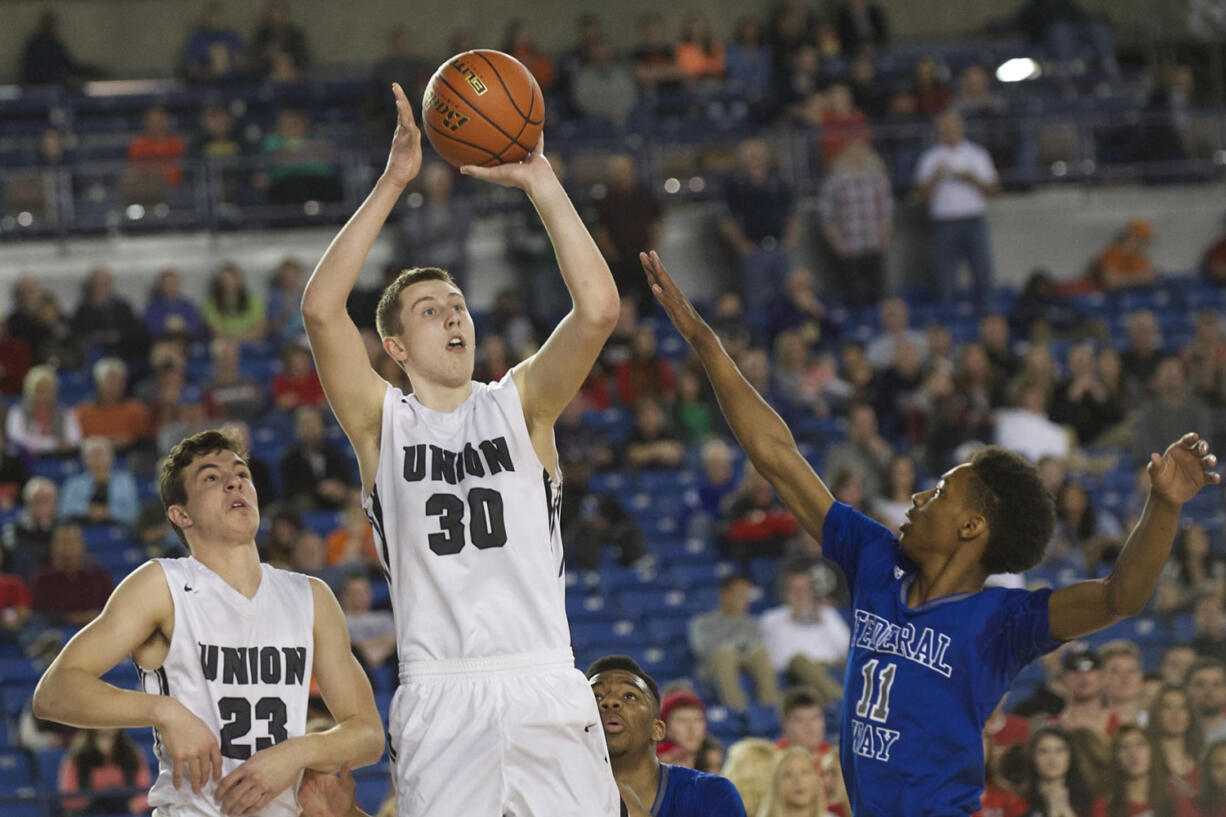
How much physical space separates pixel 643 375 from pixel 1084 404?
329 cm

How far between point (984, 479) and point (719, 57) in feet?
43.2

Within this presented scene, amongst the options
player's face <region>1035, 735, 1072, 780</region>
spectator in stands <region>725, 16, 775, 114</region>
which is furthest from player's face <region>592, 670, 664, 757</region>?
spectator in stands <region>725, 16, 775, 114</region>

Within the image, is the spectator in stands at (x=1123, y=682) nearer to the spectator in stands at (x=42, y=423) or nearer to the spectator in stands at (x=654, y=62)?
the spectator in stands at (x=42, y=423)

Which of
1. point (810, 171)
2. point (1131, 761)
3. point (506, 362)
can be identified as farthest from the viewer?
point (810, 171)

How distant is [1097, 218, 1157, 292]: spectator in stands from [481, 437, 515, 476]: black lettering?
1237 cm

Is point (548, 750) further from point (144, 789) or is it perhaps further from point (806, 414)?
point (806, 414)

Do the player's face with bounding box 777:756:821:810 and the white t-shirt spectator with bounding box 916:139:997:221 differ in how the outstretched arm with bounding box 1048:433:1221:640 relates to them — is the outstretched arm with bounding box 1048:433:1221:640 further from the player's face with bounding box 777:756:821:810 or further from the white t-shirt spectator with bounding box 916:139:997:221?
the white t-shirt spectator with bounding box 916:139:997:221

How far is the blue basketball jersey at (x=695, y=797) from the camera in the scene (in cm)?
536

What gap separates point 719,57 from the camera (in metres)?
17.6

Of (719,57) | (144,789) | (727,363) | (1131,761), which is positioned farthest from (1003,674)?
(719,57)

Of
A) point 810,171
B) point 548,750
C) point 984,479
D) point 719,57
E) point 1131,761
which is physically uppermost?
point 719,57

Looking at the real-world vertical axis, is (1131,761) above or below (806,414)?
below

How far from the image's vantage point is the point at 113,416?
12.6 metres

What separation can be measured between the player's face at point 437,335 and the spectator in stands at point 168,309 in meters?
9.49
